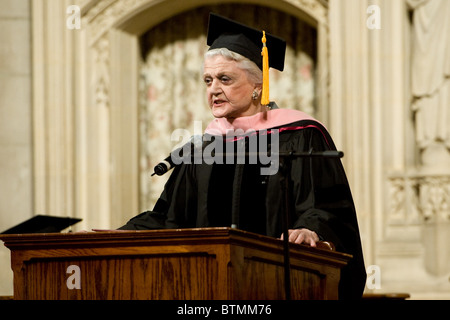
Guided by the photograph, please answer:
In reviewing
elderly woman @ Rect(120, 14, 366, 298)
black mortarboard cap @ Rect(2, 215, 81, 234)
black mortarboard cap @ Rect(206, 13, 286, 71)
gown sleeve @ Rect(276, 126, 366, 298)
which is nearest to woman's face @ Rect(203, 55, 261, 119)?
elderly woman @ Rect(120, 14, 366, 298)

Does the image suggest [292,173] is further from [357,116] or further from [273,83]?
[273,83]

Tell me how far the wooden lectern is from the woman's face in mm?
1162

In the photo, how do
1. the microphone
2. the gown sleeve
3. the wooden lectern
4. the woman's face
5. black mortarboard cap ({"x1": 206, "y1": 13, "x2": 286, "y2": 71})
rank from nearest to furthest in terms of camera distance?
the wooden lectern < the microphone < the gown sleeve < the woman's face < black mortarboard cap ({"x1": 206, "y1": 13, "x2": 286, "y2": 71})

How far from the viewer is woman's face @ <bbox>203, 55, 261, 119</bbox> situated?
4.82 m

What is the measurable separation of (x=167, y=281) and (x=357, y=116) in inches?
199

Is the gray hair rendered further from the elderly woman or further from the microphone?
the microphone

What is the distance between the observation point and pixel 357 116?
8.41 m

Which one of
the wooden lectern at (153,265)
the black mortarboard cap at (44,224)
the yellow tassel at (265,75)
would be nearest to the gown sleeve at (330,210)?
the yellow tassel at (265,75)

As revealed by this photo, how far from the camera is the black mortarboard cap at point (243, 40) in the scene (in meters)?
4.99

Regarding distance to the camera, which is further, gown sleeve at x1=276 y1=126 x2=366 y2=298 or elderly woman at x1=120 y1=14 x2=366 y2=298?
elderly woman at x1=120 y1=14 x2=366 y2=298

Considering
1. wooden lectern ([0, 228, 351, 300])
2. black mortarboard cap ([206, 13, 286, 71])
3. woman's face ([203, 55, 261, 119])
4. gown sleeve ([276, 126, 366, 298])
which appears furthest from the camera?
black mortarboard cap ([206, 13, 286, 71])

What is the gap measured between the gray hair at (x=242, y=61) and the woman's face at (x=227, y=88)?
18 millimetres

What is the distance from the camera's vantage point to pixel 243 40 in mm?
5020

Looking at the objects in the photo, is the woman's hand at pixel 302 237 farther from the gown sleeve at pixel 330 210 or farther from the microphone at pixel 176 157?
the microphone at pixel 176 157
